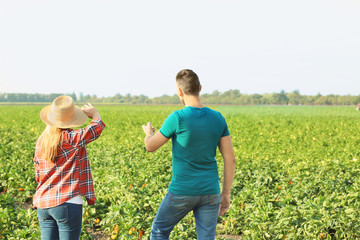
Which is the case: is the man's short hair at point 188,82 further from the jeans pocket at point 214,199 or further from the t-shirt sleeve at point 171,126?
the jeans pocket at point 214,199

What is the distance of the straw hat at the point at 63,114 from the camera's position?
2.68 meters

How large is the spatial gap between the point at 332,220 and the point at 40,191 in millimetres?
3491

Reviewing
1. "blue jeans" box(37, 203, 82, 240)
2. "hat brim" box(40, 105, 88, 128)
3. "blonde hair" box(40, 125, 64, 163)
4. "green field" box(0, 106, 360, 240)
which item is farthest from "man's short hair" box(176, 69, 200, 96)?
"green field" box(0, 106, 360, 240)

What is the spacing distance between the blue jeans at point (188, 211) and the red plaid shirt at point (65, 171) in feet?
2.19

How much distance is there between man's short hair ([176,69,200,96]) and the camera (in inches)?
99.6

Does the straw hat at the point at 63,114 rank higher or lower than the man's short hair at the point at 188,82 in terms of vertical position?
lower

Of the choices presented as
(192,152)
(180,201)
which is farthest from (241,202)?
(192,152)

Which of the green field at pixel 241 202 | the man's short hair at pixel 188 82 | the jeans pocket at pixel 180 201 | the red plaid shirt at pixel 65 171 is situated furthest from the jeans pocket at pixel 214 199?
the green field at pixel 241 202

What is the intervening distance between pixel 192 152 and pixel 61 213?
1.11 m

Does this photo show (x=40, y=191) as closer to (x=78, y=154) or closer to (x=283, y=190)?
(x=78, y=154)

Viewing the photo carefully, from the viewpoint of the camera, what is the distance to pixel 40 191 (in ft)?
8.98

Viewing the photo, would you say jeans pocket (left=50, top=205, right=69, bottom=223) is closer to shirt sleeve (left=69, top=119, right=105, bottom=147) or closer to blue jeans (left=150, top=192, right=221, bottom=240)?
shirt sleeve (left=69, top=119, right=105, bottom=147)

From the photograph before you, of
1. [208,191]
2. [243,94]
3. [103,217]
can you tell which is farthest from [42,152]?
[243,94]

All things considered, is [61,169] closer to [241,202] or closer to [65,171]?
[65,171]
